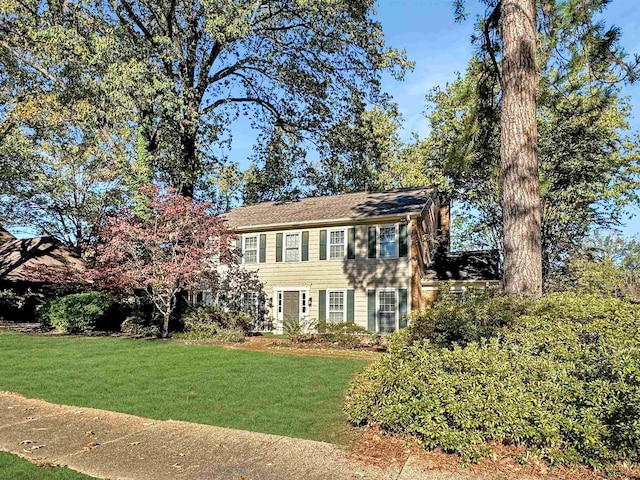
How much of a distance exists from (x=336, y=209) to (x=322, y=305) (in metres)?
4.09

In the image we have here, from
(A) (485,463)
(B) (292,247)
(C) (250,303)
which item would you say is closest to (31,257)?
(C) (250,303)

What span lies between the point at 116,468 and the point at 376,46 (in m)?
15.5

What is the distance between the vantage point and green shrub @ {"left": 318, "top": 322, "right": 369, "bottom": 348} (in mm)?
13117

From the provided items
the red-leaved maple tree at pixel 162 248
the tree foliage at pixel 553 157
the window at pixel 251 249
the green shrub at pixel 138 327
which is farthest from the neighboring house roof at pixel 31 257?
the tree foliage at pixel 553 157

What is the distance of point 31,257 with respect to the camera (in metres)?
22.2

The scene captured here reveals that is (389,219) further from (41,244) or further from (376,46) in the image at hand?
A: (41,244)

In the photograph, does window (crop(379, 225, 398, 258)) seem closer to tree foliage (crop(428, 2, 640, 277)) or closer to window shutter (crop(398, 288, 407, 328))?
window shutter (crop(398, 288, 407, 328))

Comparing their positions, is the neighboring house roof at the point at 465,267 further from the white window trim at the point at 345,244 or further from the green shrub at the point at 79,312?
the green shrub at the point at 79,312

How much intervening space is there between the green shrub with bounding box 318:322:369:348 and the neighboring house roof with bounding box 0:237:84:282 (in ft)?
43.1

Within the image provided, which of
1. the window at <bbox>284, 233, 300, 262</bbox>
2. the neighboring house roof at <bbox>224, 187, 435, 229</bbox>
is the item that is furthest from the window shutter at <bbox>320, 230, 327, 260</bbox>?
the window at <bbox>284, 233, 300, 262</bbox>

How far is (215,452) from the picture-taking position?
4.31 meters

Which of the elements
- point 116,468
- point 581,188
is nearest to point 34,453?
point 116,468

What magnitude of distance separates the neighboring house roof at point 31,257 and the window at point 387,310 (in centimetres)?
1390

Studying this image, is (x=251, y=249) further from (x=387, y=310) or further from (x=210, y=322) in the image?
(x=387, y=310)
